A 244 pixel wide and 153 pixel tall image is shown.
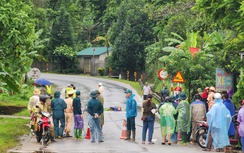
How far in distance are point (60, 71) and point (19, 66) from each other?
45.1 m

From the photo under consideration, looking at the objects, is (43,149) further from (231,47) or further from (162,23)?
(162,23)

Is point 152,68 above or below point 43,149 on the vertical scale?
above

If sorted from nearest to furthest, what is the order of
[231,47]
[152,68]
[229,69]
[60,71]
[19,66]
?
[231,47] → [229,69] → [19,66] → [152,68] → [60,71]

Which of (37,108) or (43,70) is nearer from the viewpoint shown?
(37,108)

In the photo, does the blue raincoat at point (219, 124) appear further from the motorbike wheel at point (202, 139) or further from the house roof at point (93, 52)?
the house roof at point (93, 52)

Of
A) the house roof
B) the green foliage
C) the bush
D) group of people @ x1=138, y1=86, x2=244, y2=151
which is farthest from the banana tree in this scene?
the house roof

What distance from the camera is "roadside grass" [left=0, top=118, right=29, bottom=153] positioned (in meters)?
18.9

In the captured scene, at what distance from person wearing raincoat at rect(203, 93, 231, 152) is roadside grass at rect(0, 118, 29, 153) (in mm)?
6312

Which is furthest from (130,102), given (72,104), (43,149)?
(43,149)

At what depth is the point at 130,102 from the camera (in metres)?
21.2

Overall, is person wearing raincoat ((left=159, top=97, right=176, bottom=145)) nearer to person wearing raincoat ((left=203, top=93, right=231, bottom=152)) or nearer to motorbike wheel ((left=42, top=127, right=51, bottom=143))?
person wearing raincoat ((left=203, top=93, right=231, bottom=152))

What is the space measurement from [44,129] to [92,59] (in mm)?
54339

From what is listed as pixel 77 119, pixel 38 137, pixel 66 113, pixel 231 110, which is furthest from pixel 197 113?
pixel 38 137

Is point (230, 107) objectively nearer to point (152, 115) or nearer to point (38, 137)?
point (152, 115)
